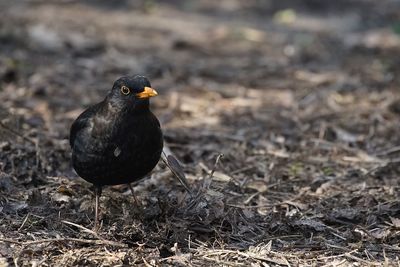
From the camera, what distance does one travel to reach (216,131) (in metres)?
8.01

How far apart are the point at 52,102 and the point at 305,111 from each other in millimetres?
2894

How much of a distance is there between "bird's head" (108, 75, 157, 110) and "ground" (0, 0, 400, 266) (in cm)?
68

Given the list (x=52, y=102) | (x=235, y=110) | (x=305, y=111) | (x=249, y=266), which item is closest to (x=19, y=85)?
(x=52, y=102)

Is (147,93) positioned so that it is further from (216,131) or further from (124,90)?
(216,131)

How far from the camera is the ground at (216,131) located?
199 inches

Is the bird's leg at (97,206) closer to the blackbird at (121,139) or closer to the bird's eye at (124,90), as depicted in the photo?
the blackbird at (121,139)

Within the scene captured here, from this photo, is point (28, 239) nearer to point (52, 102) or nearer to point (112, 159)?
point (112, 159)

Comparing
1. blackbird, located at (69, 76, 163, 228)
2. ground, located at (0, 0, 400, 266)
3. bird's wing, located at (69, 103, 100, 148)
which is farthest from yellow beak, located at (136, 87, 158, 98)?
ground, located at (0, 0, 400, 266)

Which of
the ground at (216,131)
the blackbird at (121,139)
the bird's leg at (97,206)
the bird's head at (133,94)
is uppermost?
the bird's head at (133,94)

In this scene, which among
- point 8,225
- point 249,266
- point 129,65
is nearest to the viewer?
point 249,266

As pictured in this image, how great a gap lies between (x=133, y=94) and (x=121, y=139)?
1.15 ft

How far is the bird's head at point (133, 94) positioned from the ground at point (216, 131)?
0.68 metres

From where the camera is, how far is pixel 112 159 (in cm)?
516

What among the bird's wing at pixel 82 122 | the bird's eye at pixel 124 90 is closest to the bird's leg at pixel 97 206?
the bird's wing at pixel 82 122
